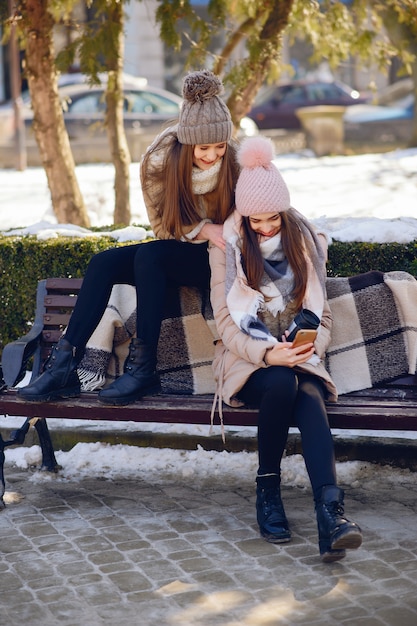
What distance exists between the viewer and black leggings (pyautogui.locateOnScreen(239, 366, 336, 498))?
402cm

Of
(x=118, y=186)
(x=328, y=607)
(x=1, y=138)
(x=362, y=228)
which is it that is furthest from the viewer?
(x=1, y=138)

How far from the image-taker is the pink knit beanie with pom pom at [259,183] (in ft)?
14.2

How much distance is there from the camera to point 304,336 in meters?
4.12

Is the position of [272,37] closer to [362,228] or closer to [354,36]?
[354,36]

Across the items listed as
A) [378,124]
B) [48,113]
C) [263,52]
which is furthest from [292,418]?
[378,124]

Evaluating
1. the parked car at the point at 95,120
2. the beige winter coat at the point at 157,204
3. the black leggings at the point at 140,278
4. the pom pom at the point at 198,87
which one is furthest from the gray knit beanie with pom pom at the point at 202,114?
the parked car at the point at 95,120

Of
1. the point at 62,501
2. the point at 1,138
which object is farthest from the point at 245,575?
the point at 1,138

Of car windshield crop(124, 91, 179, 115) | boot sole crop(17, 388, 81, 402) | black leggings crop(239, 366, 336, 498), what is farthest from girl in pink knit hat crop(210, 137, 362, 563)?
car windshield crop(124, 91, 179, 115)

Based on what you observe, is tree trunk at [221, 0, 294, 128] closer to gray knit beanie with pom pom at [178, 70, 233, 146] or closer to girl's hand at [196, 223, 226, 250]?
gray knit beanie with pom pom at [178, 70, 233, 146]

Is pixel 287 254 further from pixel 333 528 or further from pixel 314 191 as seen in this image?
pixel 314 191

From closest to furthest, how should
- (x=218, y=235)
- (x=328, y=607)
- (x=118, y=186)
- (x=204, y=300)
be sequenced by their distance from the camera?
(x=328, y=607) < (x=218, y=235) < (x=204, y=300) < (x=118, y=186)

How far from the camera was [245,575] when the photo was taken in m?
3.86

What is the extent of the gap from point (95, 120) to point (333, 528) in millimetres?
14913

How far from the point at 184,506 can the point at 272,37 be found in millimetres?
4162
